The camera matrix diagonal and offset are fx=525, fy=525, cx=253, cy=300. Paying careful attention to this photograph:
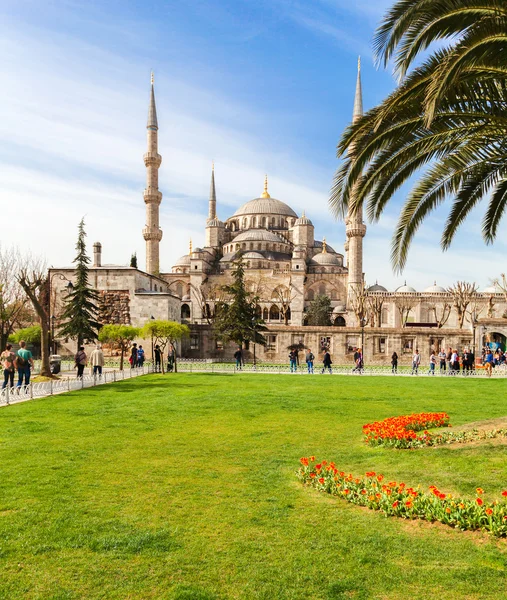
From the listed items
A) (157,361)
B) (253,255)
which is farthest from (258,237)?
(157,361)

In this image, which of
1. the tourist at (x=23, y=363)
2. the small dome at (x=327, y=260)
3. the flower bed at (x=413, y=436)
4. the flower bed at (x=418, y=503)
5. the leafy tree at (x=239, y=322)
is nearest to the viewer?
the flower bed at (x=418, y=503)

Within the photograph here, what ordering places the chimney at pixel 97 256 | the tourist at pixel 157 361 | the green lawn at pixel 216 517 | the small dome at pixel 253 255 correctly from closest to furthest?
the green lawn at pixel 216 517, the tourist at pixel 157 361, the chimney at pixel 97 256, the small dome at pixel 253 255

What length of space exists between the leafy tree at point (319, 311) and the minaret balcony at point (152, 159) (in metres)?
19.3

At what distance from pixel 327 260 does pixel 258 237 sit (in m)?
8.48

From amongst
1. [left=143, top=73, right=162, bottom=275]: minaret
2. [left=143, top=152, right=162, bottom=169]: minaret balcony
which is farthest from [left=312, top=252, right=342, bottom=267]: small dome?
[left=143, top=152, right=162, bottom=169]: minaret balcony

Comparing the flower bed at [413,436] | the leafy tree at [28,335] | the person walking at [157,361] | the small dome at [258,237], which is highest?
the small dome at [258,237]

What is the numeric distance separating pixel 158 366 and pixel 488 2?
19.8 m

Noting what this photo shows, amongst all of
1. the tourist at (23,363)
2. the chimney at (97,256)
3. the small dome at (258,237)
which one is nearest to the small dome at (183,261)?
the small dome at (258,237)

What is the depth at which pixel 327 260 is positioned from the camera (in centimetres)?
5681

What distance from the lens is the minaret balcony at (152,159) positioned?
45269mm

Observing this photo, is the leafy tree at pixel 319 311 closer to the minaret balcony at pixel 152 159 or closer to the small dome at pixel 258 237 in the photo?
the small dome at pixel 258 237

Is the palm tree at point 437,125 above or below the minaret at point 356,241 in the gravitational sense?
below

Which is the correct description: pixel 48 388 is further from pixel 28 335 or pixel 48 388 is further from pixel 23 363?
pixel 28 335

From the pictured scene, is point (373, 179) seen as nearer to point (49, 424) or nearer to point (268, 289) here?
point (49, 424)
